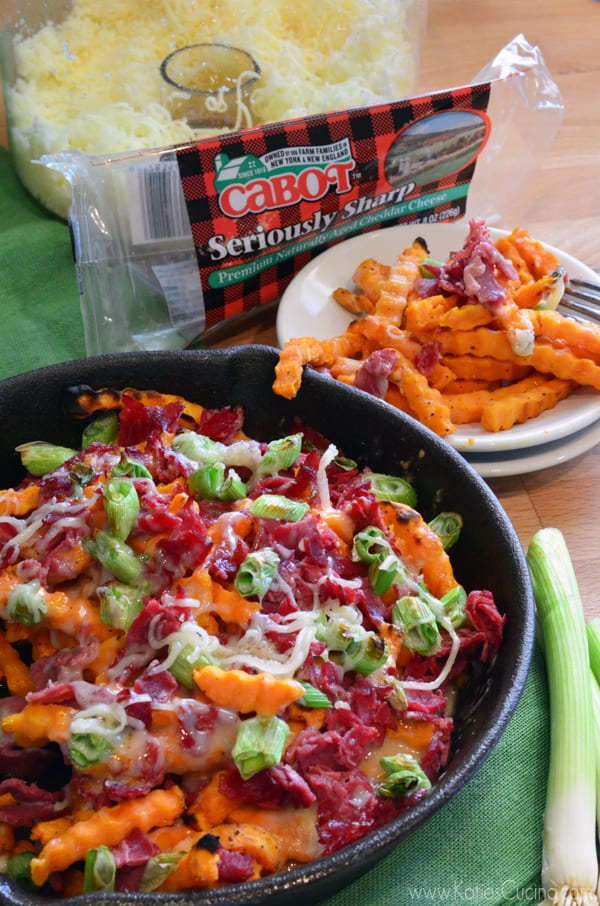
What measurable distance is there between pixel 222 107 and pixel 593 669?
1.47 m

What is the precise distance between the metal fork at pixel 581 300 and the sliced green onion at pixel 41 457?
1.02 meters

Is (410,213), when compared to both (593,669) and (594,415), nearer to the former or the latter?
(594,415)

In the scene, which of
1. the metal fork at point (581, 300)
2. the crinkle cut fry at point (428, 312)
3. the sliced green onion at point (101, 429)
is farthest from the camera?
the metal fork at point (581, 300)

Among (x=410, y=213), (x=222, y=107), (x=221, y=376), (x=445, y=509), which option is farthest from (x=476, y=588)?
(x=222, y=107)

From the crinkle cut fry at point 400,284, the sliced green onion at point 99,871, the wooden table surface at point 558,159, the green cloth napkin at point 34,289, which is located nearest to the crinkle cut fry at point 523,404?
the wooden table surface at point 558,159

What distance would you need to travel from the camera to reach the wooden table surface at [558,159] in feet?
4.91

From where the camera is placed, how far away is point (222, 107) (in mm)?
1977

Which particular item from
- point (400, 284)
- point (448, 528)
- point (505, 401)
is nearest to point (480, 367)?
point (505, 401)

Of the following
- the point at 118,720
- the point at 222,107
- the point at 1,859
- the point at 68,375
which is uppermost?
the point at 222,107

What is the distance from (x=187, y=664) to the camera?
92cm

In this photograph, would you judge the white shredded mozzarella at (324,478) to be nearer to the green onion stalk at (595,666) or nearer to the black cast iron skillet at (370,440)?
the black cast iron skillet at (370,440)

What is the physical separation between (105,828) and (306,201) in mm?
1242

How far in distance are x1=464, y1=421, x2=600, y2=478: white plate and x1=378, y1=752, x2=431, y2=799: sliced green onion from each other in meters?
0.63

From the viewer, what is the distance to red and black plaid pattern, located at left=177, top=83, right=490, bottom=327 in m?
1.59
